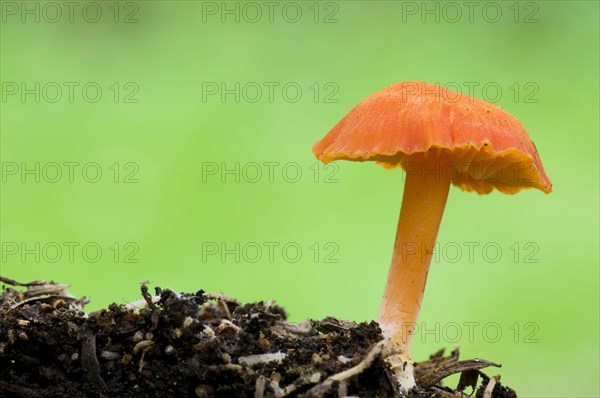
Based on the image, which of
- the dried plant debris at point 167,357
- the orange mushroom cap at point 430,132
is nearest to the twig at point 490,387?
the dried plant debris at point 167,357

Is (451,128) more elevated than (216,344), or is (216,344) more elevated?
(451,128)

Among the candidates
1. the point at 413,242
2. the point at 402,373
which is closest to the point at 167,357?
the point at 402,373

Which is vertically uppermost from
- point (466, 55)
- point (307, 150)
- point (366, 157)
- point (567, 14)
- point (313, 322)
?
point (567, 14)

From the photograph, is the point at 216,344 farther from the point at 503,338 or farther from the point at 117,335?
the point at 503,338

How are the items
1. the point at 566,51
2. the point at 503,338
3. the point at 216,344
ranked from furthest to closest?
the point at 566,51
the point at 503,338
the point at 216,344

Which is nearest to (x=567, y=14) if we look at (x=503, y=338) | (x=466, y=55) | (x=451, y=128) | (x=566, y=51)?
(x=566, y=51)

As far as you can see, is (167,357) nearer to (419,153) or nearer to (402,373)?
(402,373)

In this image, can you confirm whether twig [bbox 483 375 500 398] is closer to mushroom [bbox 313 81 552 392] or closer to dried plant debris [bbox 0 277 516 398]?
mushroom [bbox 313 81 552 392]
